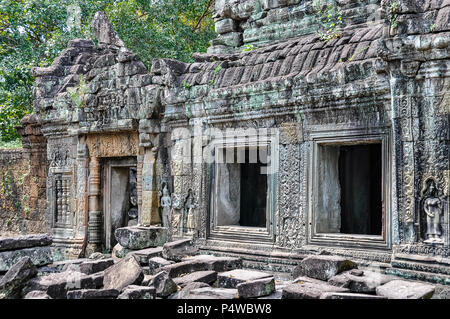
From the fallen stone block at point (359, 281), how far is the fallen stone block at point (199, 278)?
129 centimetres

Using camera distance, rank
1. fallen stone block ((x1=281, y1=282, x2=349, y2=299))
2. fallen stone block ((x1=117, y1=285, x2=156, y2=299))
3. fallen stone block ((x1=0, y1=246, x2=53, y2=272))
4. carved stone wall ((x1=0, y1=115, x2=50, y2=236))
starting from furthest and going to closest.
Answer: carved stone wall ((x1=0, y1=115, x2=50, y2=236)) < fallen stone block ((x1=0, y1=246, x2=53, y2=272)) < fallen stone block ((x1=117, y1=285, x2=156, y2=299)) < fallen stone block ((x1=281, y1=282, x2=349, y2=299))

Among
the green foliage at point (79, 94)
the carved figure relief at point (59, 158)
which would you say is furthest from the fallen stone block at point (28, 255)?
the green foliage at point (79, 94)

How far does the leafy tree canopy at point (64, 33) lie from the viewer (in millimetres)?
13789

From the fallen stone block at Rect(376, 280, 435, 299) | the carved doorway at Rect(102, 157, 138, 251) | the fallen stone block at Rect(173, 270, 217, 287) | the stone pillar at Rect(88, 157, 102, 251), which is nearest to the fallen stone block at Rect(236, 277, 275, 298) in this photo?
the fallen stone block at Rect(173, 270, 217, 287)

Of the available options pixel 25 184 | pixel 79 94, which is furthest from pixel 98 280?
pixel 25 184

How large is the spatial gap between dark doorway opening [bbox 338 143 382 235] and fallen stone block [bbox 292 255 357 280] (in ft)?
8.34

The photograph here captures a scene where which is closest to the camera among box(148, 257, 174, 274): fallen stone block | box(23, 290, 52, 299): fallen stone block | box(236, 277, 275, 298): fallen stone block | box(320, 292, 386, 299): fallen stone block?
box(320, 292, 386, 299): fallen stone block

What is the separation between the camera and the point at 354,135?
21.0 feet

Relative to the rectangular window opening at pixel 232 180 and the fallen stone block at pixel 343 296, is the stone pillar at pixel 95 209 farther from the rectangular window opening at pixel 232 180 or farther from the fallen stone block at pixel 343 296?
the fallen stone block at pixel 343 296

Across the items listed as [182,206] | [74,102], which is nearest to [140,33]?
[74,102]

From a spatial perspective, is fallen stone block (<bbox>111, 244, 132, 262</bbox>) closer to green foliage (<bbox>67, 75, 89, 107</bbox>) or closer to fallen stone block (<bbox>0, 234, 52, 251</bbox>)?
fallen stone block (<bbox>0, 234, 52, 251</bbox>)

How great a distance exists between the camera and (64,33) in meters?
13.9

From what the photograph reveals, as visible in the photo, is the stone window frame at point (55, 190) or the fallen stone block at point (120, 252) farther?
the stone window frame at point (55, 190)

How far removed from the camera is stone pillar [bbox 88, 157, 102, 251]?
9688 millimetres
